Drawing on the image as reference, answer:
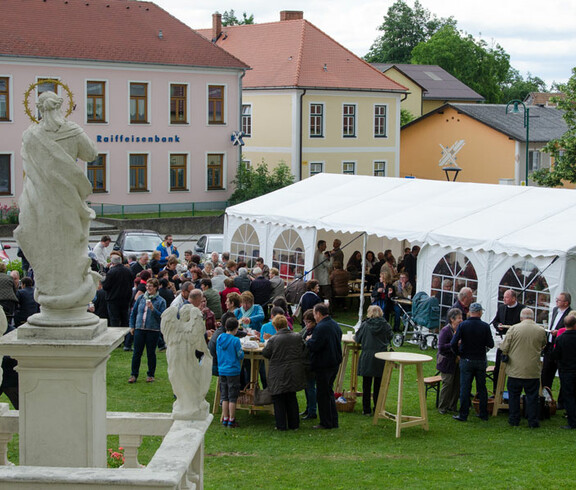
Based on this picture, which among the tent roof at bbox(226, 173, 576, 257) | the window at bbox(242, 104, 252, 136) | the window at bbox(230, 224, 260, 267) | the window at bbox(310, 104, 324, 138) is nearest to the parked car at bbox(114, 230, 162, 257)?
the window at bbox(230, 224, 260, 267)

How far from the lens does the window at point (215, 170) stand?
42562mm

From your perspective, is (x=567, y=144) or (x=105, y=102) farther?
(x=105, y=102)

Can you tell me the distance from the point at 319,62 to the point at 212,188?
1002 cm

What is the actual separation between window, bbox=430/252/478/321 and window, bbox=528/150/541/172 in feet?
119

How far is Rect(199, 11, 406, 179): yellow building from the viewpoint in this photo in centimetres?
4647

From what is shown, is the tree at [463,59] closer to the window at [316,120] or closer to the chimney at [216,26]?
the chimney at [216,26]

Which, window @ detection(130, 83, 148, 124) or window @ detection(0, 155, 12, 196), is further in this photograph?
window @ detection(130, 83, 148, 124)

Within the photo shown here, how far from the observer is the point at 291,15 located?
180 feet

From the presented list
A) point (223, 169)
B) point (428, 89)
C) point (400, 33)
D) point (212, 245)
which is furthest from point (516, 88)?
point (212, 245)

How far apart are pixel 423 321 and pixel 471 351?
15.6ft

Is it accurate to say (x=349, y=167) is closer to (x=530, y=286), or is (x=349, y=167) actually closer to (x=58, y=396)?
(x=530, y=286)

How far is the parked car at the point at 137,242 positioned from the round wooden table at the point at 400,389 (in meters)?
13.6

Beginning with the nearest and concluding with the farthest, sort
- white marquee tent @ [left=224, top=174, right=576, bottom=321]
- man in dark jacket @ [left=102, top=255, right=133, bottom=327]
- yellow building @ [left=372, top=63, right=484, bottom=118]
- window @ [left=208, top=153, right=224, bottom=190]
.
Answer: white marquee tent @ [left=224, top=174, right=576, bottom=321] < man in dark jacket @ [left=102, top=255, right=133, bottom=327] < window @ [left=208, top=153, right=224, bottom=190] < yellow building @ [left=372, top=63, right=484, bottom=118]

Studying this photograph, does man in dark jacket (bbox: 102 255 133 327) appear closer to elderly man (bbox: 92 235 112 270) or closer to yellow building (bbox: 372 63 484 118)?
elderly man (bbox: 92 235 112 270)
